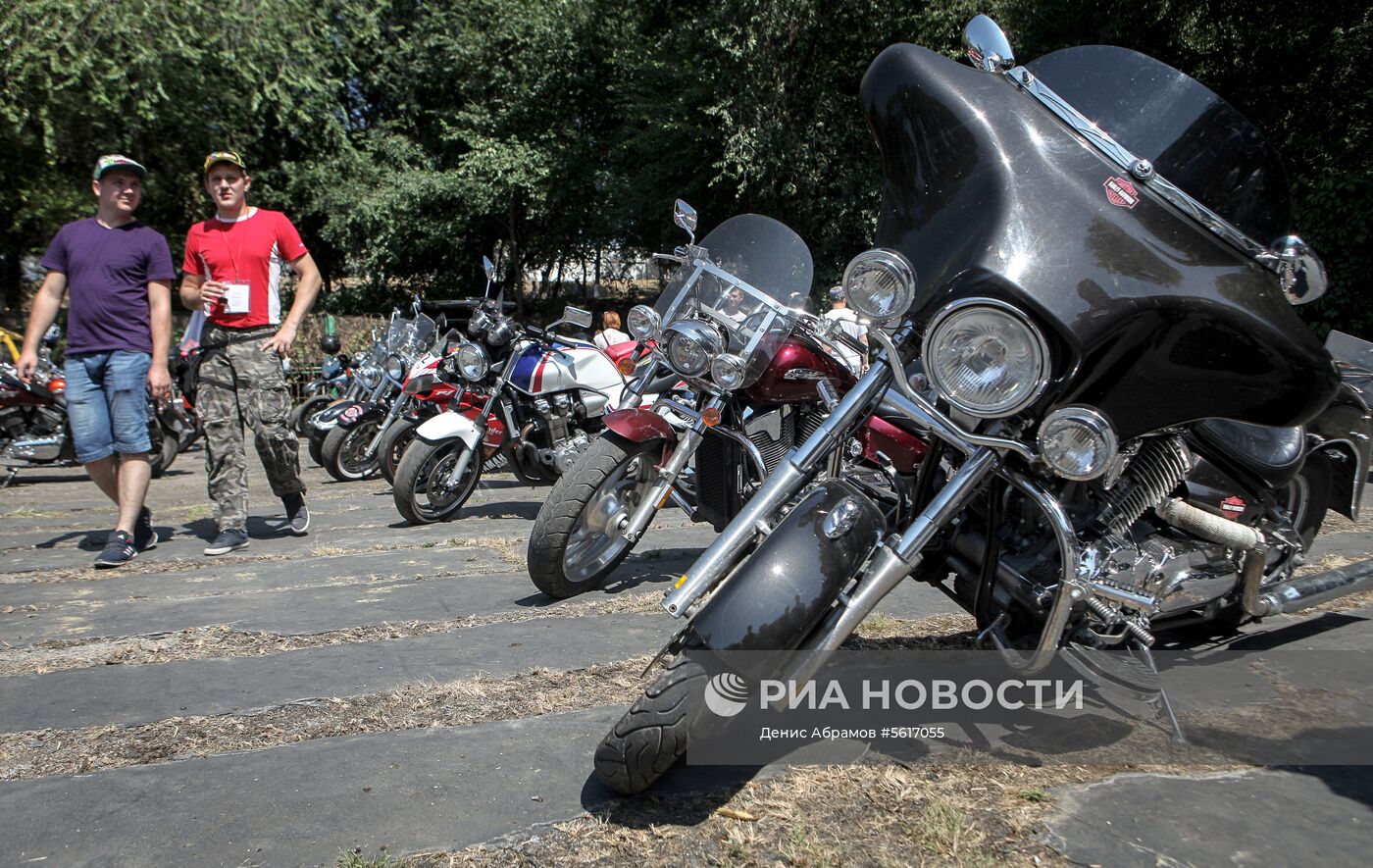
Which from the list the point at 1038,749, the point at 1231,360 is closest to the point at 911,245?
the point at 1231,360

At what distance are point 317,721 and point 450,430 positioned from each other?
3329mm

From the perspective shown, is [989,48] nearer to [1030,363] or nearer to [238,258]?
[1030,363]

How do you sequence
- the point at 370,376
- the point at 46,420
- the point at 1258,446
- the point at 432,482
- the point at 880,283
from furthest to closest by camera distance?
1. the point at 46,420
2. the point at 370,376
3. the point at 432,482
4. the point at 1258,446
5. the point at 880,283

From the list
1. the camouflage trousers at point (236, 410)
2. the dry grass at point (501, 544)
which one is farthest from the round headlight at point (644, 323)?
the camouflage trousers at point (236, 410)

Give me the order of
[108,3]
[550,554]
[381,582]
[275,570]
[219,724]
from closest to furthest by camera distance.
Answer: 1. [219,724]
2. [550,554]
3. [381,582]
4. [275,570]
5. [108,3]

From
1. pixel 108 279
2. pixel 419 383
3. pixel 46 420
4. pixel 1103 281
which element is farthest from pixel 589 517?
pixel 46 420

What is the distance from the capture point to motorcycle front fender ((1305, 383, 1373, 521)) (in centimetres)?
364

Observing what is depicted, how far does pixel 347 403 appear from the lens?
8781 millimetres

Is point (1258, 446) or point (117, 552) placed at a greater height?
point (1258, 446)

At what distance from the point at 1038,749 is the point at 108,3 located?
54.1 ft

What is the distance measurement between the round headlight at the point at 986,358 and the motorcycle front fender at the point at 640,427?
6.23 ft

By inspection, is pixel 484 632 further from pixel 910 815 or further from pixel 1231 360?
pixel 1231 360

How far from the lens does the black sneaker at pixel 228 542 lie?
17.8 ft

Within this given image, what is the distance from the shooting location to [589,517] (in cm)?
426
